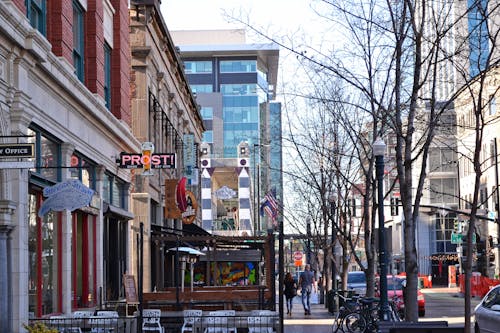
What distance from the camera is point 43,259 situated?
20.8 meters

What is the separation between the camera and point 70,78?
2206 cm

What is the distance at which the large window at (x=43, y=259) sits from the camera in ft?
64.9

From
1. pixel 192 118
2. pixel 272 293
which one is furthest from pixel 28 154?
pixel 192 118

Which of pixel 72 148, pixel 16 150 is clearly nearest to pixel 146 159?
pixel 72 148

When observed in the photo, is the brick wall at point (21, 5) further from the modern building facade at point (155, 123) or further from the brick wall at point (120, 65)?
the modern building facade at point (155, 123)

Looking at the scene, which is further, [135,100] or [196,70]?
[196,70]

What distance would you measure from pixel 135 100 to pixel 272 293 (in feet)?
41.8

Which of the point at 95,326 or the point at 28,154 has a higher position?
the point at 28,154

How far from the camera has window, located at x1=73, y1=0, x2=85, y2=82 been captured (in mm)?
24719

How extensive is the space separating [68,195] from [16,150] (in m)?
3.78

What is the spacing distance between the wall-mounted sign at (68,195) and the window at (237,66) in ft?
396

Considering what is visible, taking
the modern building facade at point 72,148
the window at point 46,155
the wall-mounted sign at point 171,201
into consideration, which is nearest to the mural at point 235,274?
the wall-mounted sign at point 171,201

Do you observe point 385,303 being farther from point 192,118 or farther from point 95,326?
point 192,118

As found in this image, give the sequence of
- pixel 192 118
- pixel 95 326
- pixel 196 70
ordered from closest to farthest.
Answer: pixel 95 326, pixel 192 118, pixel 196 70
